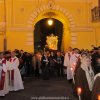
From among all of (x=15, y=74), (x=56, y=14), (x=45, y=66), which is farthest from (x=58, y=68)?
(x=15, y=74)

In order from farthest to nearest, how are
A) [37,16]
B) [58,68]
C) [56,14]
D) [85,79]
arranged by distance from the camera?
[56,14] → [37,16] → [58,68] → [85,79]

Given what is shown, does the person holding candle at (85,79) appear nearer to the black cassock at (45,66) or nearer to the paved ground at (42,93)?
the paved ground at (42,93)

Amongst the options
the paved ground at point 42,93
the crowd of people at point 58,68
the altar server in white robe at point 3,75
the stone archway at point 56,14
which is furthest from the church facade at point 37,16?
the altar server in white robe at point 3,75

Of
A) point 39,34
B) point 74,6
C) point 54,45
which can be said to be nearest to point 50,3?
point 74,6

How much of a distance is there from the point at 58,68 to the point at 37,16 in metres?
5.05

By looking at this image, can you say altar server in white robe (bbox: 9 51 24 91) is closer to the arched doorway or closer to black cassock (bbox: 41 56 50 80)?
black cassock (bbox: 41 56 50 80)

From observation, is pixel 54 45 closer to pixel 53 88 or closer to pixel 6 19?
pixel 6 19

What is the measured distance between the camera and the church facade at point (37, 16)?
74.6 ft

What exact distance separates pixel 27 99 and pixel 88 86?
4305 mm

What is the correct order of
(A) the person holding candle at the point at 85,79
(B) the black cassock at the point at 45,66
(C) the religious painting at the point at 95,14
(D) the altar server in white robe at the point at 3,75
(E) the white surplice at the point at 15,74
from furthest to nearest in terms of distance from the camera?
(C) the religious painting at the point at 95,14 → (B) the black cassock at the point at 45,66 → (E) the white surplice at the point at 15,74 → (D) the altar server in white robe at the point at 3,75 → (A) the person holding candle at the point at 85,79

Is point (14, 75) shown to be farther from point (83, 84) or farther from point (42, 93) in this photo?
point (83, 84)

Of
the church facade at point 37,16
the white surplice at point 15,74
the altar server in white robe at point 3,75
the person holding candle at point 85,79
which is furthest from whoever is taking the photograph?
the church facade at point 37,16

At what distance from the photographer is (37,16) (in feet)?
76.6

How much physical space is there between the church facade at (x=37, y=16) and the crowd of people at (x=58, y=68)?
2.88 meters
